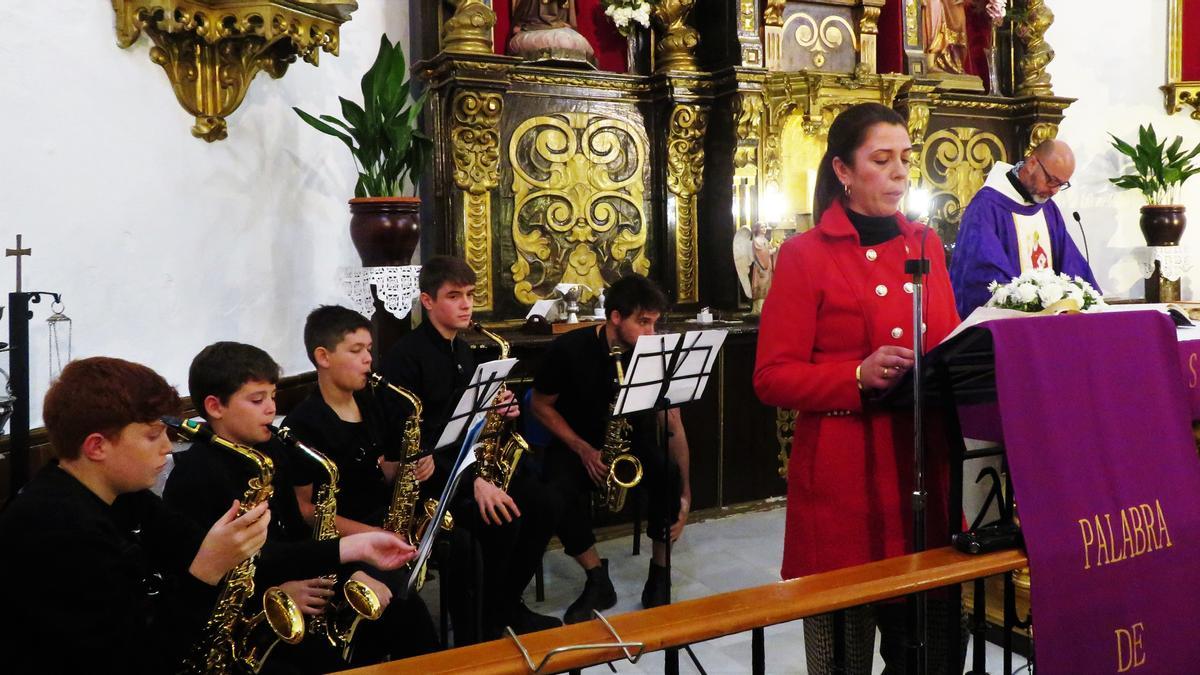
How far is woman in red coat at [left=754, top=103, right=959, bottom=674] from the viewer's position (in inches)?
107

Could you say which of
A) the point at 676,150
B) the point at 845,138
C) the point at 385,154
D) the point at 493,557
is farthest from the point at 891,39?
the point at 845,138

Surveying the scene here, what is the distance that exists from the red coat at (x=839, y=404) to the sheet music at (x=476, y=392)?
121 cm

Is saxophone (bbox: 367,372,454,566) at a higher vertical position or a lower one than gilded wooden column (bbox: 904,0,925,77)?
lower

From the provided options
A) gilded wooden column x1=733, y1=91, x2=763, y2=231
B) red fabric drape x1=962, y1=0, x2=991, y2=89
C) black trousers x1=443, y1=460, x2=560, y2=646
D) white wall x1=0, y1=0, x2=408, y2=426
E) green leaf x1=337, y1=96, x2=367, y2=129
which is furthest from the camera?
red fabric drape x1=962, y1=0, x2=991, y2=89

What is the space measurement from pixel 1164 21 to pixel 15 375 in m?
10.5

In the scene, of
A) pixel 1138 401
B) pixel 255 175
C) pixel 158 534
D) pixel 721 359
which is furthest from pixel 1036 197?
pixel 158 534

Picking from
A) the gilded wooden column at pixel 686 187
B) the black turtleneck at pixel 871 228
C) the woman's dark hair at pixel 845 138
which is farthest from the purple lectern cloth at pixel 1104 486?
the gilded wooden column at pixel 686 187

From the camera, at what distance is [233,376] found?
307cm

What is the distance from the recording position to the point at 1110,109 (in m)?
9.98

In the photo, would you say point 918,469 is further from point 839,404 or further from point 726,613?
point 726,613

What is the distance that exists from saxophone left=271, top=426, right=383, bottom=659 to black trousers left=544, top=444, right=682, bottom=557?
146 centimetres

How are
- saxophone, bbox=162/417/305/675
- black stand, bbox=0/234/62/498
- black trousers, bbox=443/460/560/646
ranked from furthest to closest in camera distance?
black trousers, bbox=443/460/560/646, black stand, bbox=0/234/62/498, saxophone, bbox=162/417/305/675

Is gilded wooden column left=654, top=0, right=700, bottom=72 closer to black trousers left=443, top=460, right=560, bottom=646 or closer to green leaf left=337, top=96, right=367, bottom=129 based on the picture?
green leaf left=337, top=96, right=367, bottom=129

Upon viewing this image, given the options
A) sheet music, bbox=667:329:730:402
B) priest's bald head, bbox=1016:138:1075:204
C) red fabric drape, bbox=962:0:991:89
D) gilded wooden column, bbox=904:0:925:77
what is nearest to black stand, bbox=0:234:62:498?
sheet music, bbox=667:329:730:402
